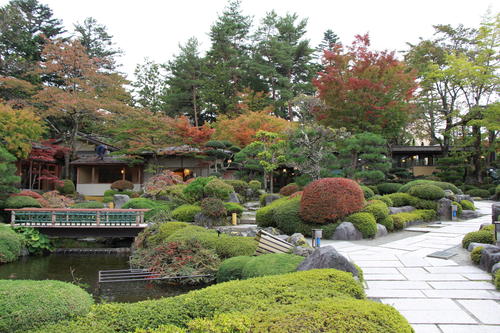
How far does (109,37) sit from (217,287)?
114 ft

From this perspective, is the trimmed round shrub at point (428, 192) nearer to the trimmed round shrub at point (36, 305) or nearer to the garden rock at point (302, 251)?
the garden rock at point (302, 251)

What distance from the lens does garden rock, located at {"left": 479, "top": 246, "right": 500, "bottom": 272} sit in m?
5.92

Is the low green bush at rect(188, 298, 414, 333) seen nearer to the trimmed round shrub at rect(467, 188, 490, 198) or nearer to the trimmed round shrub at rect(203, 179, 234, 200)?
the trimmed round shrub at rect(203, 179, 234, 200)

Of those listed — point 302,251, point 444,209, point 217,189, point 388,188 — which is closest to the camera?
point 302,251

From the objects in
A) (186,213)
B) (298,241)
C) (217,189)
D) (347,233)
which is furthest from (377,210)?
(186,213)

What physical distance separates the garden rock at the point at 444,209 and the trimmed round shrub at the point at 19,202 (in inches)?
639

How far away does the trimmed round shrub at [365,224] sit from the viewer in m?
9.83

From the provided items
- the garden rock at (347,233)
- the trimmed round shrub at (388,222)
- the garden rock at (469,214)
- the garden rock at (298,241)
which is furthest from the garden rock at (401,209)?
the garden rock at (298,241)

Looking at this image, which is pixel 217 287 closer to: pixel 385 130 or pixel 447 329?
pixel 447 329

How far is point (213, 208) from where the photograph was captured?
12453 millimetres

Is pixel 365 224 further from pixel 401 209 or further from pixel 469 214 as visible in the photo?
pixel 469 214

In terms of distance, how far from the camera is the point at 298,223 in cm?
1049

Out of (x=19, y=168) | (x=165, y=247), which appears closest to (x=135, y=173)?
(x=19, y=168)

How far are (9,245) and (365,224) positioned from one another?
418 inches
